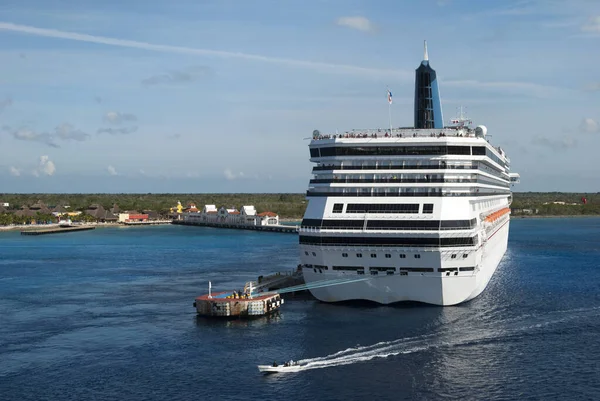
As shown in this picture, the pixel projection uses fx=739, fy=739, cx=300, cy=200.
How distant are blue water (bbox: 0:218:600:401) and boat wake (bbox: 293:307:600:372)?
5.4 inches

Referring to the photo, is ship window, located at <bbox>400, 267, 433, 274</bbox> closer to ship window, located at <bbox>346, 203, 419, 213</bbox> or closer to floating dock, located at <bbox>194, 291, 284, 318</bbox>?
ship window, located at <bbox>346, 203, 419, 213</bbox>

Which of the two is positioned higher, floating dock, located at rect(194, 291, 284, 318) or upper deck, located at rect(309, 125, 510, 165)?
upper deck, located at rect(309, 125, 510, 165)

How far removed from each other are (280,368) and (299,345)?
258 inches

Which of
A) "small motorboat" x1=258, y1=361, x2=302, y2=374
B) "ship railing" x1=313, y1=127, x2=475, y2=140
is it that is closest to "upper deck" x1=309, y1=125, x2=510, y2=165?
"ship railing" x1=313, y1=127, x2=475, y2=140

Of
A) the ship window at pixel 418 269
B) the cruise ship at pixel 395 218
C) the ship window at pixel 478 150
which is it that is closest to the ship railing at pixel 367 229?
the cruise ship at pixel 395 218

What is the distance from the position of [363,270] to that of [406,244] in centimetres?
435

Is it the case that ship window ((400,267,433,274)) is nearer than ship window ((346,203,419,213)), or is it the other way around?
ship window ((400,267,433,274))

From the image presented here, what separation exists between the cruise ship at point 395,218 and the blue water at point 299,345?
271 cm

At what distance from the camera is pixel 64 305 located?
73375 millimetres

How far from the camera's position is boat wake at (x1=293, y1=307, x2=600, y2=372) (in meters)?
49.7

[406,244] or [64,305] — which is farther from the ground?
[406,244]

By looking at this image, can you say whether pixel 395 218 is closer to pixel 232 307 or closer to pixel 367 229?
pixel 367 229

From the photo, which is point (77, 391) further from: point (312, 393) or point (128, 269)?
point (128, 269)

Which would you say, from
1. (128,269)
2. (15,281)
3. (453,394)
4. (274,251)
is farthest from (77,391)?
(274,251)
